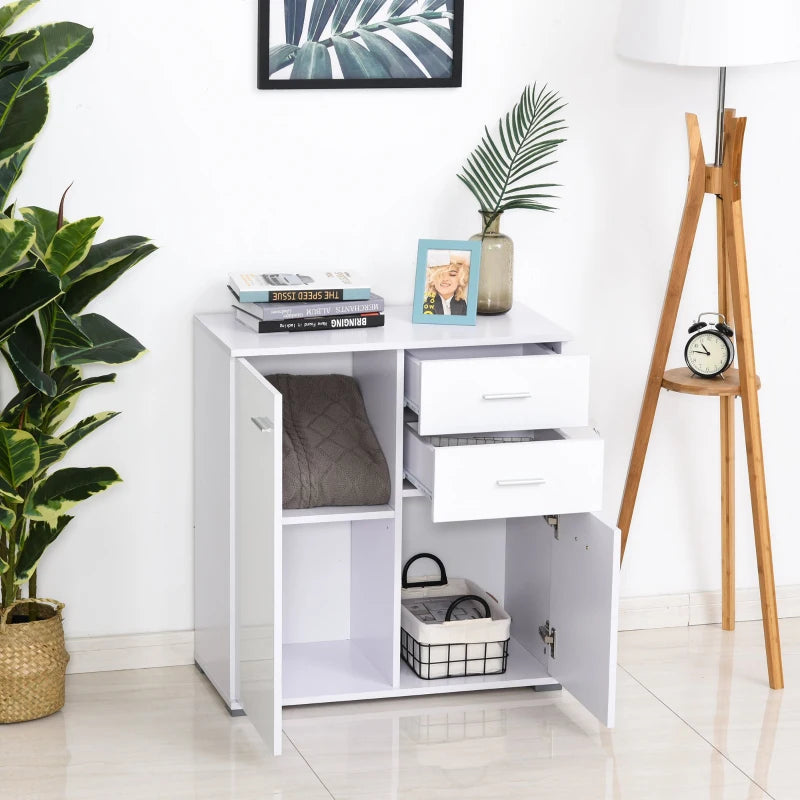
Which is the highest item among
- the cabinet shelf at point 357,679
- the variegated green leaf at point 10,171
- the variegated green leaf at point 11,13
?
the variegated green leaf at point 11,13

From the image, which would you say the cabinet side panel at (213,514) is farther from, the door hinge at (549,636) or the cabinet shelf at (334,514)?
the door hinge at (549,636)

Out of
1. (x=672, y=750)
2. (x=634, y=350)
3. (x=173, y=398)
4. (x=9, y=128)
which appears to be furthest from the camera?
(x=634, y=350)

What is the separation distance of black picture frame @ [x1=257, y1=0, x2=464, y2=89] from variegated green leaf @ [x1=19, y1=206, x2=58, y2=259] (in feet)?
1.79

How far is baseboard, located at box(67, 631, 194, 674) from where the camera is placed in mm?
3068

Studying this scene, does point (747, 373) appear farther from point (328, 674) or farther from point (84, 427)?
point (84, 427)

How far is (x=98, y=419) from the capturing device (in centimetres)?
277

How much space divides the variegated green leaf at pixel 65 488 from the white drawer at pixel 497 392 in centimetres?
61

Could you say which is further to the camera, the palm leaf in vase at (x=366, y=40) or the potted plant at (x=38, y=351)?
the palm leaf in vase at (x=366, y=40)

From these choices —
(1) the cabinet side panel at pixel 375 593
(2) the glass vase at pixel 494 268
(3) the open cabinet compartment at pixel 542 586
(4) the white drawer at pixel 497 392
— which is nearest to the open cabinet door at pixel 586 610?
(3) the open cabinet compartment at pixel 542 586

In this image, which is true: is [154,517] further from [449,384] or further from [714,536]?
[714,536]

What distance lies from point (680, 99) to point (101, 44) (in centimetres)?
126

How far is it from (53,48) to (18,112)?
0.14 meters

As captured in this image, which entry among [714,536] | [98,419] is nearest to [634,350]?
[714,536]

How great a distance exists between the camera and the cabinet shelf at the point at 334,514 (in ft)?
9.07
